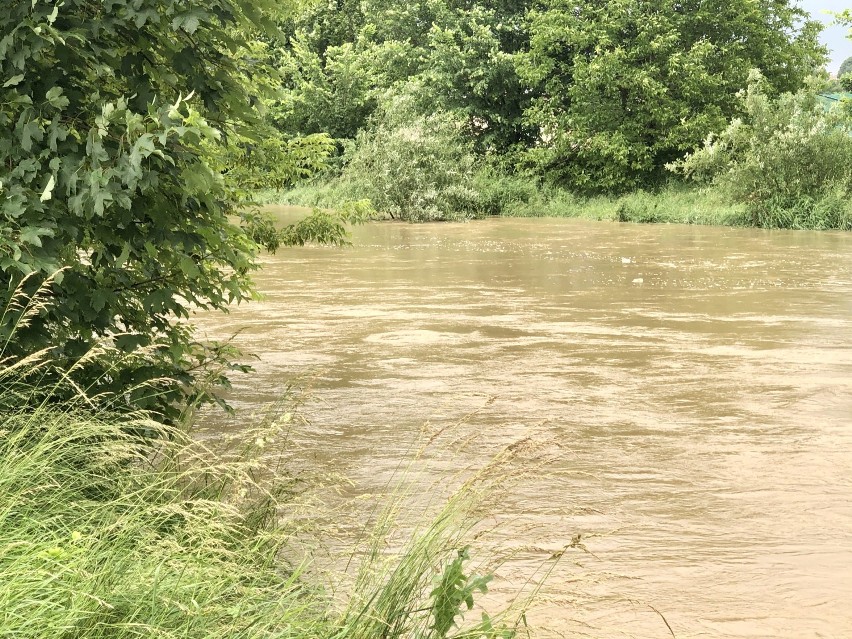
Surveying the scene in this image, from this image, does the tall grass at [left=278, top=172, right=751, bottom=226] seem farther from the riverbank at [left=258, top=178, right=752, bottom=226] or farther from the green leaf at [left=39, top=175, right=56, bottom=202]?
the green leaf at [left=39, top=175, right=56, bottom=202]

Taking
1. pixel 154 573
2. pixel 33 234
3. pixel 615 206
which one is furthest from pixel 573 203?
pixel 154 573

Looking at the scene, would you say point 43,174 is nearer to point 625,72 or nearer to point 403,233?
point 403,233

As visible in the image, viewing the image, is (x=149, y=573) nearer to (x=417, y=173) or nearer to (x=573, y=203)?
(x=417, y=173)

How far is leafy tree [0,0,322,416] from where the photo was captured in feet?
16.8

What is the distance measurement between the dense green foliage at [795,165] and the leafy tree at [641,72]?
8.11 metres

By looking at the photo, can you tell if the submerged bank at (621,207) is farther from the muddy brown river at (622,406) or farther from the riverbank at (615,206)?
the muddy brown river at (622,406)

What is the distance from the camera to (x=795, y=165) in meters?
31.4

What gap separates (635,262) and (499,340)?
993 centimetres

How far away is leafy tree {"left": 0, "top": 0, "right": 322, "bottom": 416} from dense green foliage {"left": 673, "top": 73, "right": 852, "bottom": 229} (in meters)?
27.1

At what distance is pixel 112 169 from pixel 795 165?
29065 millimetres

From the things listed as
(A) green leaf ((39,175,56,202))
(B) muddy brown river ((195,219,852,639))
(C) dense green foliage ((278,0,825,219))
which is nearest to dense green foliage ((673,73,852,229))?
(C) dense green foliage ((278,0,825,219))

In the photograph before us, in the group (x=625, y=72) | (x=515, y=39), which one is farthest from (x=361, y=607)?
(x=515, y=39)

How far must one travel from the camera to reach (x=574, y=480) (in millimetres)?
7527

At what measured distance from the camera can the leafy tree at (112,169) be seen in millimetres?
5117
